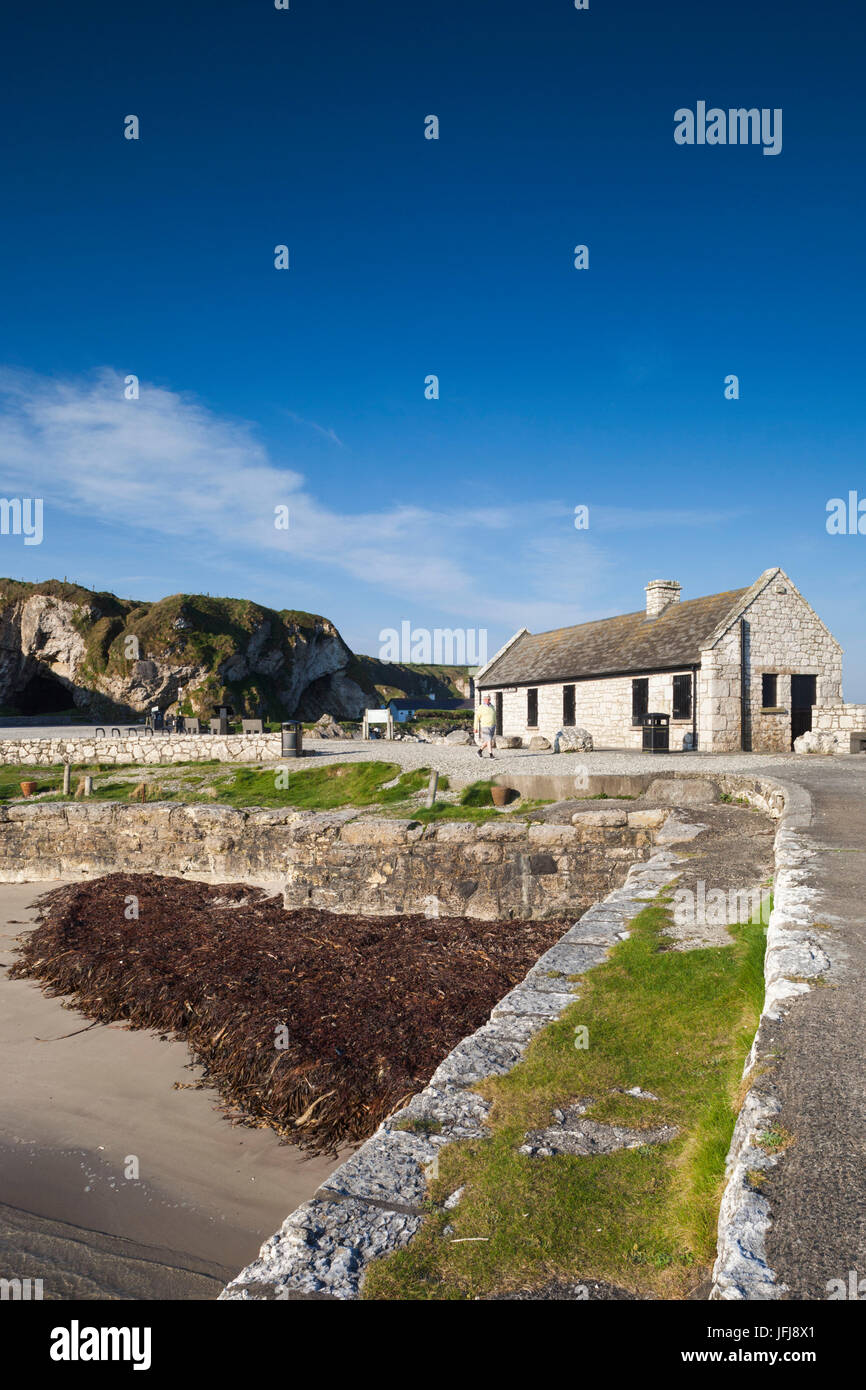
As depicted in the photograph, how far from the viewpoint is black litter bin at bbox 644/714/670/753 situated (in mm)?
22391

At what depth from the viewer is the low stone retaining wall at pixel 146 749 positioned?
75.0ft

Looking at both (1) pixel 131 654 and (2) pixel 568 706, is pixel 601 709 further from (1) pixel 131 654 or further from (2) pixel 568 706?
(1) pixel 131 654

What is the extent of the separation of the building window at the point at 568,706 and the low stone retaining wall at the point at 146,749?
12.1 metres

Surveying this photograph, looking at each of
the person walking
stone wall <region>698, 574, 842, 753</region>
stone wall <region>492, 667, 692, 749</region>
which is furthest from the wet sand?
stone wall <region>492, 667, 692, 749</region>

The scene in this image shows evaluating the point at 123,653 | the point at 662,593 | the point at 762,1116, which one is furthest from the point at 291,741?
the point at 123,653

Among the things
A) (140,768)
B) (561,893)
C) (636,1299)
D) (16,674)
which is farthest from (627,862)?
(16,674)

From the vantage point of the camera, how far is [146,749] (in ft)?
78.0

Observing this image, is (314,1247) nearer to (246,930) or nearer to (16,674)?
(246,930)

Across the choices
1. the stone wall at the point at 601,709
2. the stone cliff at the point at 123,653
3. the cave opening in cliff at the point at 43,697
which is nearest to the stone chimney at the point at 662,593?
the stone wall at the point at 601,709

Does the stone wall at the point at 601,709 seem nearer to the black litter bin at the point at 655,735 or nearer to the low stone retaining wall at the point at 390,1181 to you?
the black litter bin at the point at 655,735

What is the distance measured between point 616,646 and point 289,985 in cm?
2274

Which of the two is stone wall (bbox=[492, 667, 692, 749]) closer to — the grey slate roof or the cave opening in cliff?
the grey slate roof
